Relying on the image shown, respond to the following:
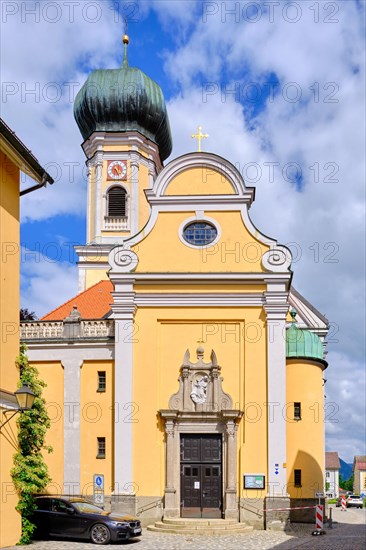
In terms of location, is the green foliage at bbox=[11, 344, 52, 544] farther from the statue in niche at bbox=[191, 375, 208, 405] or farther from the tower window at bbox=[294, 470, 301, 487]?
the tower window at bbox=[294, 470, 301, 487]

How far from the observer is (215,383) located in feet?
102

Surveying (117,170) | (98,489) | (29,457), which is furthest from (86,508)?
(117,170)

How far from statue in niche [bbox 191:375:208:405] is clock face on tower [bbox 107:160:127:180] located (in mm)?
16403

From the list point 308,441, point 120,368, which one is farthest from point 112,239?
point 308,441

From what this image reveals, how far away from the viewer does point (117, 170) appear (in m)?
44.8

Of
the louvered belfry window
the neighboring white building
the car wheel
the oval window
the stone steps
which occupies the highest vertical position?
the louvered belfry window

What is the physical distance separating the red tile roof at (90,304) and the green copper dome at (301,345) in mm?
8645

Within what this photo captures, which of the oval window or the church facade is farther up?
the oval window

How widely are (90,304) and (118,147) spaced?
9842 mm

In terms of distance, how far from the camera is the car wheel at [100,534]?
936 inches

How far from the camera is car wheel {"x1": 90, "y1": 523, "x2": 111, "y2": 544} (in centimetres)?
2378

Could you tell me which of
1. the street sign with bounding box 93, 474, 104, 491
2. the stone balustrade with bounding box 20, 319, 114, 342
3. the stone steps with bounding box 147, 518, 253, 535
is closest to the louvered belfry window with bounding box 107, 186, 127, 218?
the stone balustrade with bounding box 20, 319, 114, 342

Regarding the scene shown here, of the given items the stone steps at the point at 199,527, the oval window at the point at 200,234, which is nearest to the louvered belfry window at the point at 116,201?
the oval window at the point at 200,234

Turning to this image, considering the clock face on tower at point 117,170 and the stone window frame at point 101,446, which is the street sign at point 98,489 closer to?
the stone window frame at point 101,446
